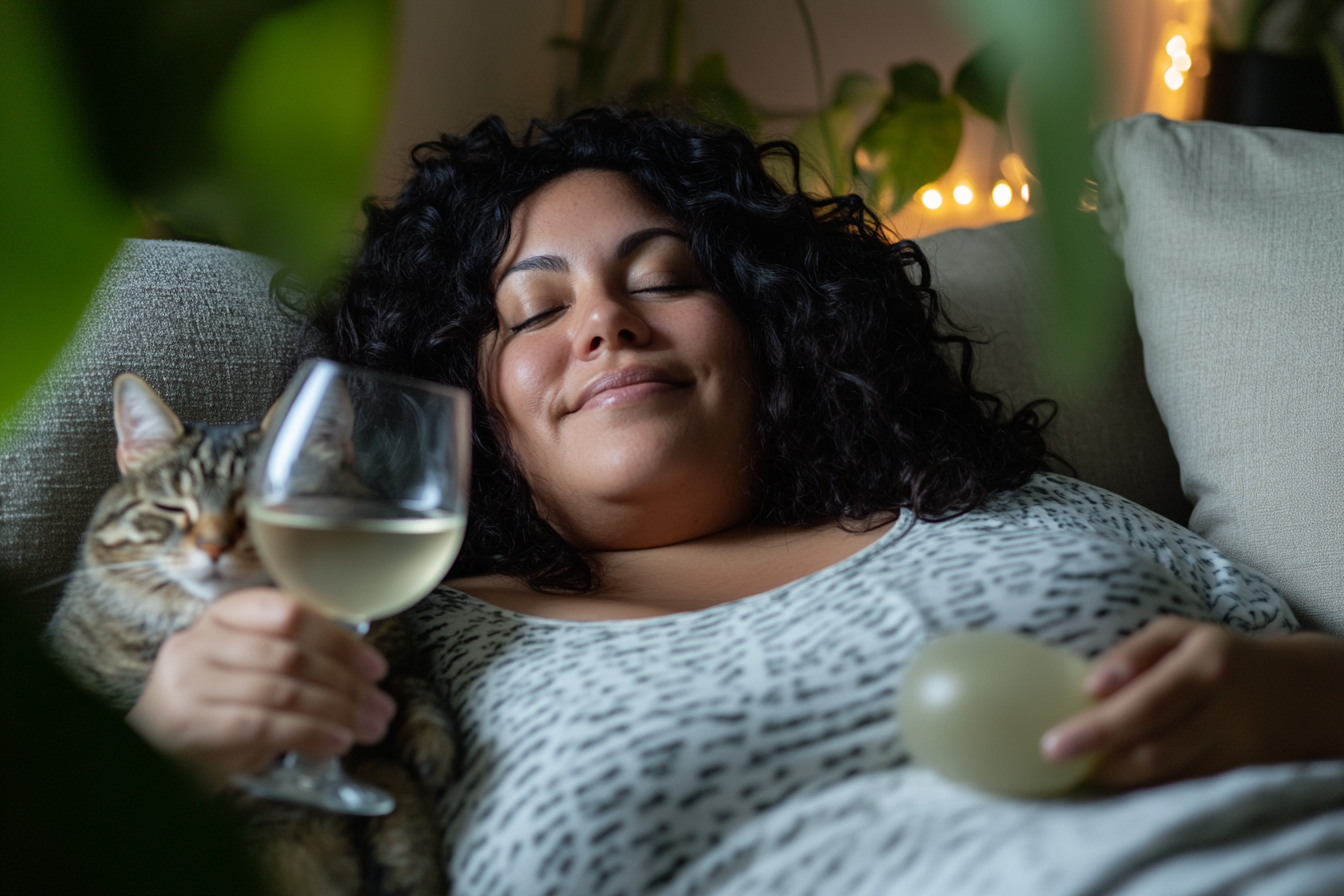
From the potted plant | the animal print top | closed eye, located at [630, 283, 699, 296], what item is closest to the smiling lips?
closed eye, located at [630, 283, 699, 296]

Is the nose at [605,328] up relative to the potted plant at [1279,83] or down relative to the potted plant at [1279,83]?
down

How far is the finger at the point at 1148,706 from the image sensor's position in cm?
63

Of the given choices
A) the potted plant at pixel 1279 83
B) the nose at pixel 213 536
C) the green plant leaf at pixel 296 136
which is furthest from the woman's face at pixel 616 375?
the potted plant at pixel 1279 83

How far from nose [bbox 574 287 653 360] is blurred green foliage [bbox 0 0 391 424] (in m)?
0.93

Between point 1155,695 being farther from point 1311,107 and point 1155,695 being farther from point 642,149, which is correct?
point 1311,107

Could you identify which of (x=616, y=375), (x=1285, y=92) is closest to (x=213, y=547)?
(x=616, y=375)

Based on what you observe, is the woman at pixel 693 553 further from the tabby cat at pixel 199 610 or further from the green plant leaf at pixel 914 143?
the green plant leaf at pixel 914 143

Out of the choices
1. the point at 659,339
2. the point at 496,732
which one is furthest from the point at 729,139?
the point at 496,732

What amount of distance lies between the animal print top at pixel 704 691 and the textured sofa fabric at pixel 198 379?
0.34 meters

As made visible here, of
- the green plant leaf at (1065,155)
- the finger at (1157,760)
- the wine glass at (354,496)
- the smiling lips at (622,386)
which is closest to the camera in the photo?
the green plant leaf at (1065,155)

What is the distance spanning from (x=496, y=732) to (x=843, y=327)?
2.40 ft

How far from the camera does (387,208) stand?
4.75ft

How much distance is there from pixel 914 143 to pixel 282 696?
1928mm

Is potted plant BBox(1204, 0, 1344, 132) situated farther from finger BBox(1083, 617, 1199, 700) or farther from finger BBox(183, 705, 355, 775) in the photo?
finger BBox(183, 705, 355, 775)
